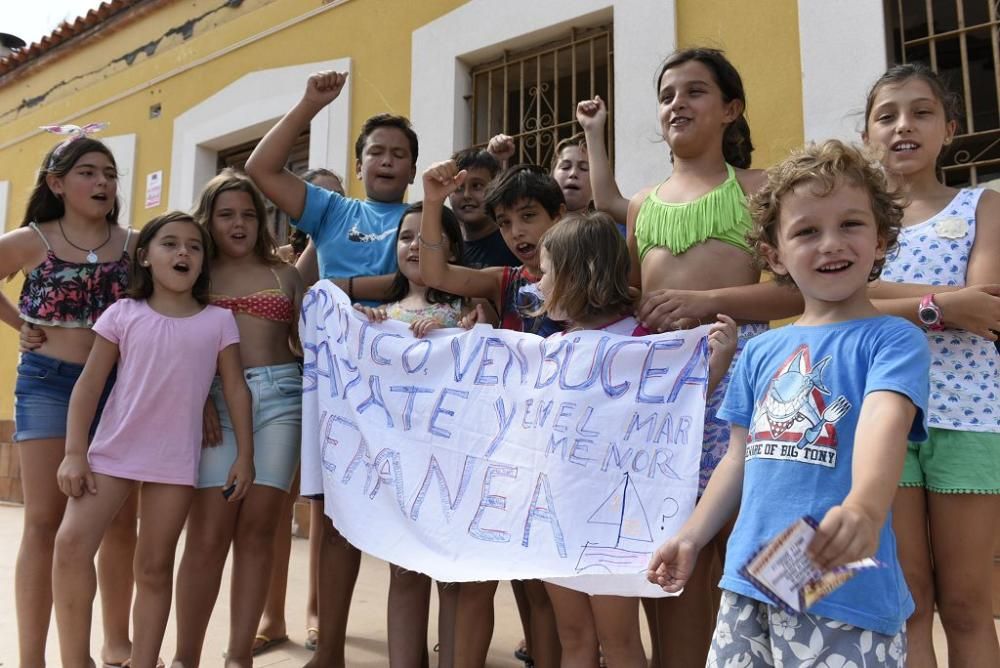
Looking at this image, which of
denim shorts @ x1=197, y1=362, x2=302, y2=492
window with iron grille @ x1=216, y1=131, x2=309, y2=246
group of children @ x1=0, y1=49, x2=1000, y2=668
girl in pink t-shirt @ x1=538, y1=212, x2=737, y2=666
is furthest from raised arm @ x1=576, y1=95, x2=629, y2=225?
window with iron grille @ x1=216, y1=131, x2=309, y2=246

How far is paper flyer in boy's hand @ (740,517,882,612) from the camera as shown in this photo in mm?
1194

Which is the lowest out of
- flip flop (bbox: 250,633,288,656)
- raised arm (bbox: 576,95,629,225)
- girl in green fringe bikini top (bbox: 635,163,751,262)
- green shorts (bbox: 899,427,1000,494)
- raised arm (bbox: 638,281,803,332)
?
flip flop (bbox: 250,633,288,656)

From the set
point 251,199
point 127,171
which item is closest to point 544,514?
point 251,199

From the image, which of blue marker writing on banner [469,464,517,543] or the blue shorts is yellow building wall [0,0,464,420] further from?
blue marker writing on banner [469,464,517,543]

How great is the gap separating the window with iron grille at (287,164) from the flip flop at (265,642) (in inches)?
146

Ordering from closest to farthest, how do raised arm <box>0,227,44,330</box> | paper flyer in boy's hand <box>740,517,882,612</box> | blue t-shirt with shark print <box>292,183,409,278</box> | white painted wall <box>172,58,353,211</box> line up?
paper flyer in boy's hand <box>740,517,882,612</box> < raised arm <box>0,227,44,330</box> < blue t-shirt with shark print <box>292,183,409,278</box> < white painted wall <box>172,58,353,211</box>

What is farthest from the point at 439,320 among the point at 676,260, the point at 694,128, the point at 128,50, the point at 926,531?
the point at 128,50

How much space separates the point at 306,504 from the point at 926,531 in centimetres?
414

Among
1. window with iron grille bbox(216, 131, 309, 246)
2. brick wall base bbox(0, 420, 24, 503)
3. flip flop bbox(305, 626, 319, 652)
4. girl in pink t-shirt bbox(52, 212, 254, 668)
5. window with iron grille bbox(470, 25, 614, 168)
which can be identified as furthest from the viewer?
brick wall base bbox(0, 420, 24, 503)

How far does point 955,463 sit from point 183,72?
7236 millimetres

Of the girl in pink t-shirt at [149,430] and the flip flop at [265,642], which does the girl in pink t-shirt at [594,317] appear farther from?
the flip flop at [265,642]

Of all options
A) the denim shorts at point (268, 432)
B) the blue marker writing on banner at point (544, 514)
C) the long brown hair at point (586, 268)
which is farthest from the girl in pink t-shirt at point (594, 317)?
the denim shorts at point (268, 432)

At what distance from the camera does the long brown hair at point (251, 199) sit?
9.44 feet

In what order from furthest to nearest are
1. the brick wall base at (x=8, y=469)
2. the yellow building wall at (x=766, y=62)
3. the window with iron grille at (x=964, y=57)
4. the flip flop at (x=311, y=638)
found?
the brick wall base at (x=8, y=469), the yellow building wall at (x=766, y=62), the window with iron grille at (x=964, y=57), the flip flop at (x=311, y=638)
